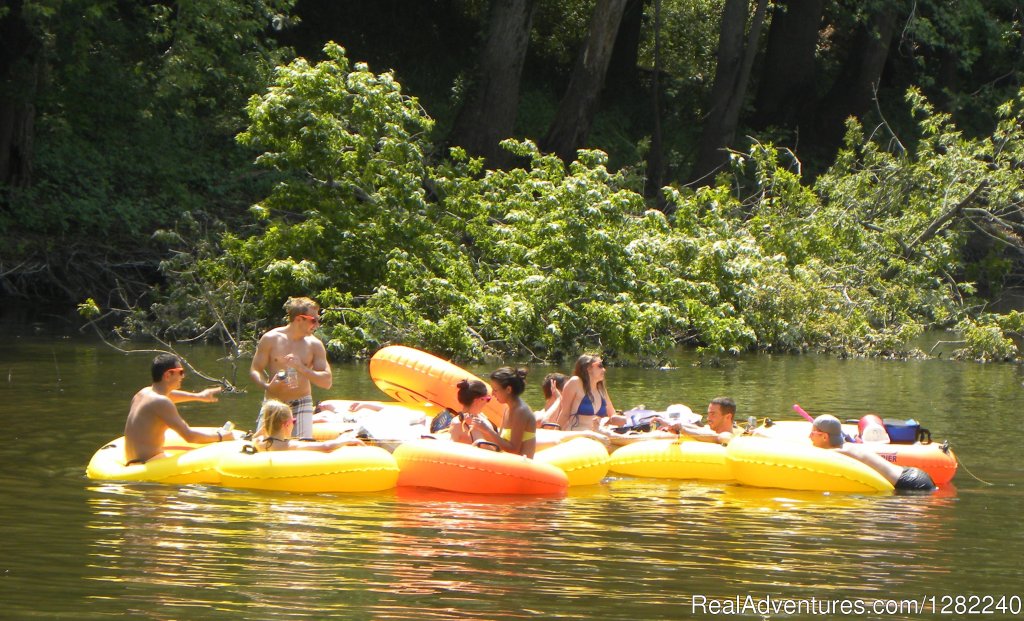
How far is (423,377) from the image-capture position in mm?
11898

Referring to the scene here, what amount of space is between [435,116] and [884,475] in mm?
19633

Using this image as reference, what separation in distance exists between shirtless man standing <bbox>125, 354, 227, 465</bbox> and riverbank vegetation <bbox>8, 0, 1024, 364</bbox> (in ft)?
24.5

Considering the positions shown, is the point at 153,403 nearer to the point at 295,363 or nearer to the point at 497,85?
the point at 295,363

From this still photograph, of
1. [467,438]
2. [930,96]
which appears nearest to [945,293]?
[930,96]

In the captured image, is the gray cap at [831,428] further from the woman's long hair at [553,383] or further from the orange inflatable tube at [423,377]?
the orange inflatable tube at [423,377]

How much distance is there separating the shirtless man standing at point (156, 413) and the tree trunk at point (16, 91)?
11928mm

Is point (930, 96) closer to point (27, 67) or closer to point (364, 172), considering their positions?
point (364, 172)

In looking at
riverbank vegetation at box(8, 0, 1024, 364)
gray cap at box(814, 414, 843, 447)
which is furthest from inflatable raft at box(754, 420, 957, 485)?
riverbank vegetation at box(8, 0, 1024, 364)

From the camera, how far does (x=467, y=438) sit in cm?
1036

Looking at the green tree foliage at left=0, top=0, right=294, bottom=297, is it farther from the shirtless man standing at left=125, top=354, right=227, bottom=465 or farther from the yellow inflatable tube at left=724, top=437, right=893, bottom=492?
the yellow inflatable tube at left=724, top=437, right=893, bottom=492

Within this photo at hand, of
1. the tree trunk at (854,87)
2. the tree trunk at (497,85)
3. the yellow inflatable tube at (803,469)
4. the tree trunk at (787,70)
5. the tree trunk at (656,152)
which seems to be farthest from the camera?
the tree trunk at (787,70)

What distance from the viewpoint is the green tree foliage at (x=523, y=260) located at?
17953 millimetres

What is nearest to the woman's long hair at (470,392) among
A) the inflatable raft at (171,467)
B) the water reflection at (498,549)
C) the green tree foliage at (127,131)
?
the water reflection at (498,549)

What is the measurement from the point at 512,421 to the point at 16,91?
13618 millimetres
